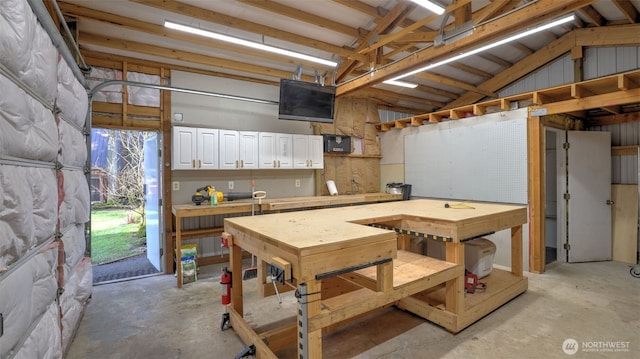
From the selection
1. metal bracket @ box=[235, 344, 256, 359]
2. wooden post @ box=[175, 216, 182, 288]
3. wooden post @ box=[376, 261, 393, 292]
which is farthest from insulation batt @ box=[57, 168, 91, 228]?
wooden post @ box=[376, 261, 393, 292]

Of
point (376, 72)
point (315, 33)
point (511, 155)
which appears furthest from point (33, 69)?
point (511, 155)

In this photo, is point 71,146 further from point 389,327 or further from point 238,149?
point 389,327

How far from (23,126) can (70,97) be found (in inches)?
49.0

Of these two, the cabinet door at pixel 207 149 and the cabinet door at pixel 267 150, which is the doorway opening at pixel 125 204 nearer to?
the cabinet door at pixel 207 149

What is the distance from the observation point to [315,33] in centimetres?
447

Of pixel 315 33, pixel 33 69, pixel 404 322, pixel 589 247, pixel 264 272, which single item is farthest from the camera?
pixel 589 247

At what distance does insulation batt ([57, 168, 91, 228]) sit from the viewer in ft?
8.26

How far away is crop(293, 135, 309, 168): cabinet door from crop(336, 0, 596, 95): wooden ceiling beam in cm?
170

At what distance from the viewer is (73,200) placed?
9.12 feet

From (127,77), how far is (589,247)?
788 cm

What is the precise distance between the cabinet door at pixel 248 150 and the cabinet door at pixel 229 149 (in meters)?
0.07

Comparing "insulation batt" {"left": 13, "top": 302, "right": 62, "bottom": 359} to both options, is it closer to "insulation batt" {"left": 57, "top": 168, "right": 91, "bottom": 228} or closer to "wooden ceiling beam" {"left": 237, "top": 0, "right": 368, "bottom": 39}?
"insulation batt" {"left": 57, "top": 168, "right": 91, "bottom": 228}

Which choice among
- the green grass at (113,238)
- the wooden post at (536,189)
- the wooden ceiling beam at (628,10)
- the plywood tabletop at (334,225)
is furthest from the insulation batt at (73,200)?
the wooden ceiling beam at (628,10)

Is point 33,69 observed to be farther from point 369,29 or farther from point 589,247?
point 589,247
